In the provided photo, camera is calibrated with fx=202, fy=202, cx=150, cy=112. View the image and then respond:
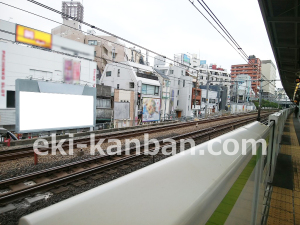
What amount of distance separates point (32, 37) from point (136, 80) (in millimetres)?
12383

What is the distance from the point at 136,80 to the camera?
87.6ft

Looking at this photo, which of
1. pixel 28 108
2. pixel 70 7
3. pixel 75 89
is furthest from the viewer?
pixel 70 7

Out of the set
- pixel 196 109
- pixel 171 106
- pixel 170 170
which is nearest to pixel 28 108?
pixel 170 170

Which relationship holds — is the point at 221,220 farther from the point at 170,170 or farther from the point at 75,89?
the point at 75,89

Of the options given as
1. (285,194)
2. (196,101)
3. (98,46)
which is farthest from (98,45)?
(285,194)

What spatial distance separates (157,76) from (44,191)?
2786 centimetres

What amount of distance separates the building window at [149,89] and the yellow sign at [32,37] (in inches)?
489

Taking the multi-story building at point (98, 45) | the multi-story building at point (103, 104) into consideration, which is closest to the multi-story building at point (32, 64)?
the multi-story building at point (103, 104)

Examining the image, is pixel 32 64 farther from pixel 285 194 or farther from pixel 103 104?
pixel 285 194

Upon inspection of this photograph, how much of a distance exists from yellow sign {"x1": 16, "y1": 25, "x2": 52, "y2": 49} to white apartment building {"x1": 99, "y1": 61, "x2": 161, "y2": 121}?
8789 mm

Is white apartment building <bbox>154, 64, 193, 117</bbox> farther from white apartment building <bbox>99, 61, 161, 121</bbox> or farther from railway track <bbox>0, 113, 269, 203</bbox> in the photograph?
railway track <bbox>0, 113, 269, 203</bbox>

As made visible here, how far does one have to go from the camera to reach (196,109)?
4153 cm

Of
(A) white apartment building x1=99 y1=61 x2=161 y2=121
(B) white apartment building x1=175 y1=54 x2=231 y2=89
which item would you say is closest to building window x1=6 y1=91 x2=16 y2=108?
(A) white apartment building x1=99 y1=61 x2=161 y2=121

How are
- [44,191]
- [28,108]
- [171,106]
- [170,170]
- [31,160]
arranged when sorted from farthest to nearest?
[171,106] → [28,108] → [31,160] → [44,191] → [170,170]
